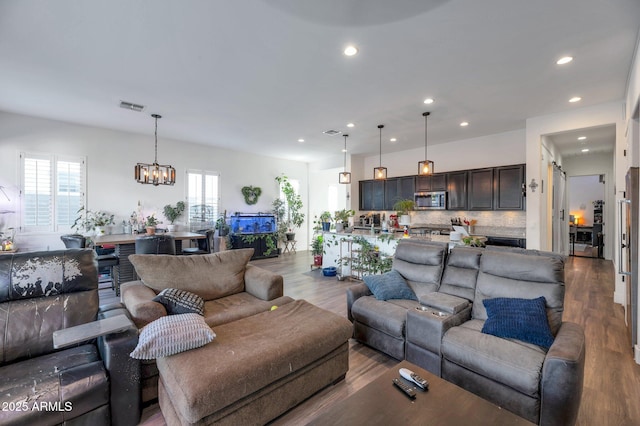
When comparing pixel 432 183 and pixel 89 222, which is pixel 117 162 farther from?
pixel 432 183

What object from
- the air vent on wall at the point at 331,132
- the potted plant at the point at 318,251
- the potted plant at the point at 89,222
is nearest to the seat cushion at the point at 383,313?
the potted plant at the point at 318,251

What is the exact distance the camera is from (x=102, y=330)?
5.68 ft

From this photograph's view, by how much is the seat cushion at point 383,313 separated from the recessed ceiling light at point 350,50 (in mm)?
2571

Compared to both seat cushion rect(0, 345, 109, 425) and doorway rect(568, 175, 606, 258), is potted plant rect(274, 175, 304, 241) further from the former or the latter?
doorway rect(568, 175, 606, 258)

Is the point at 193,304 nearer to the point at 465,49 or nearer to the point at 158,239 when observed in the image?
the point at 158,239

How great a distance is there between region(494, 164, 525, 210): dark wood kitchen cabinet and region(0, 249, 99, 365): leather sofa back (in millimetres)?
6615

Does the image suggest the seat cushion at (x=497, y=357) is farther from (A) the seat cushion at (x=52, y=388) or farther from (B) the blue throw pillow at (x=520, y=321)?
(A) the seat cushion at (x=52, y=388)

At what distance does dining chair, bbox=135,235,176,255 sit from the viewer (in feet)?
13.8

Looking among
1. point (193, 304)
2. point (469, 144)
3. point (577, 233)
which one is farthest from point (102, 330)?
point (577, 233)

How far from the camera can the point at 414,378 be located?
1.63 m

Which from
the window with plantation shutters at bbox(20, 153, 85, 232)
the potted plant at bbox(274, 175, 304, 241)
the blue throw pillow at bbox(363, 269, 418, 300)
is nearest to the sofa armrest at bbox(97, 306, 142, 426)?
the blue throw pillow at bbox(363, 269, 418, 300)

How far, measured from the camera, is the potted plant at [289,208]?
8.87 metres

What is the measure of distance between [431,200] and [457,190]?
611 mm

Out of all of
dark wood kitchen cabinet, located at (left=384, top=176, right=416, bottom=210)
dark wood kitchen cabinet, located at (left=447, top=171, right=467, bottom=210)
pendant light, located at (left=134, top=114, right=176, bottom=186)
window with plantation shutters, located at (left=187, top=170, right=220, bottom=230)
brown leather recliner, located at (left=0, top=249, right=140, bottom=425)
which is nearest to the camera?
brown leather recliner, located at (left=0, top=249, right=140, bottom=425)
